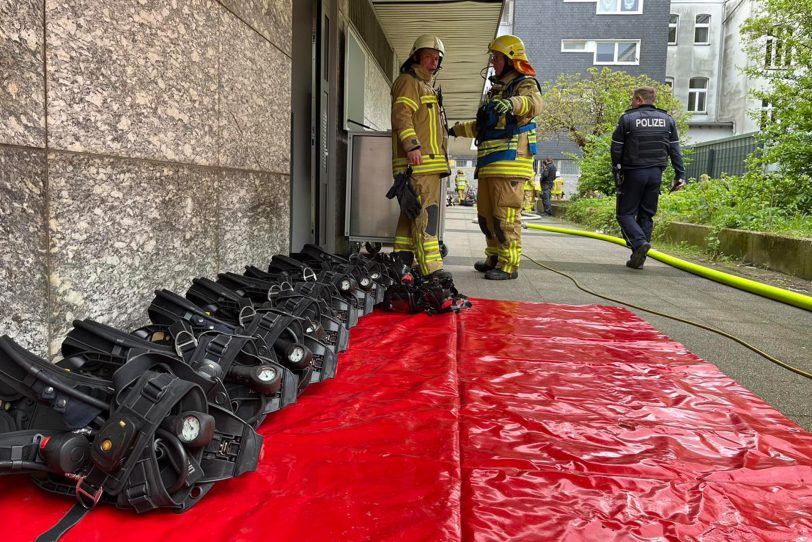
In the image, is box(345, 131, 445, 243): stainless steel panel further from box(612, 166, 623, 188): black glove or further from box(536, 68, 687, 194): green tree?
box(536, 68, 687, 194): green tree

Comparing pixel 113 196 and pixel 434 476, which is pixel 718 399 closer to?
pixel 434 476

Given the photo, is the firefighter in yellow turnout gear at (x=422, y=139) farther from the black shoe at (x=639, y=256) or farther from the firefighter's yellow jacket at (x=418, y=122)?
the black shoe at (x=639, y=256)

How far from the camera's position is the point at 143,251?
2.96m

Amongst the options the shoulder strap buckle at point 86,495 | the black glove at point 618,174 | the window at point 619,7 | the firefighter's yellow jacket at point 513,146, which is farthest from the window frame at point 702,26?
the shoulder strap buckle at point 86,495

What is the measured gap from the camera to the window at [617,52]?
1257 inches

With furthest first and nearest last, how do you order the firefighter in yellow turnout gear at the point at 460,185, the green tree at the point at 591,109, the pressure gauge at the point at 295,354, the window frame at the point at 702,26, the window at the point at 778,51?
the firefighter in yellow turnout gear at the point at 460,185
the window frame at the point at 702,26
the green tree at the point at 591,109
the window at the point at 778,51
the pressure gauge at the point at 295,354

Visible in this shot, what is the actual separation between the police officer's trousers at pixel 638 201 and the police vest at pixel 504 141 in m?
2.32

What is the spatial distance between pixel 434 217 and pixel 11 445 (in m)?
4.04

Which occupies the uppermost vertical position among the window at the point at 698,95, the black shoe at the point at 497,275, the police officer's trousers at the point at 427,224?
the window at the point at 698,95

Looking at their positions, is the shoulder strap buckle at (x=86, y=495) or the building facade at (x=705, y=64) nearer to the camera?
the shoulder strap buckle at (x=86, y=495)

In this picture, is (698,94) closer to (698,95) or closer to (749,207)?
(698,95)

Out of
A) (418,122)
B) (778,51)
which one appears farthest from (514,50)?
(778,51)

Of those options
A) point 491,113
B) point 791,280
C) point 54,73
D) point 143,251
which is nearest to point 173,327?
point 143,251

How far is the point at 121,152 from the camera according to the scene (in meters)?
2.77
